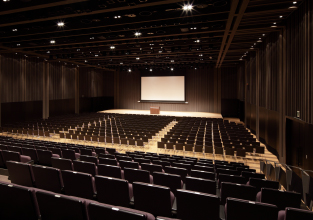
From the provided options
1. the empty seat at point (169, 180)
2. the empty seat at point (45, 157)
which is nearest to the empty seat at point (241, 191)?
the empty seat at point (169, 180)

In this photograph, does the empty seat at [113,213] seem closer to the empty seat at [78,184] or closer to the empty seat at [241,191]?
the empty seat at [78,184]

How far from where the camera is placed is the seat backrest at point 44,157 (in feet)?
19.2

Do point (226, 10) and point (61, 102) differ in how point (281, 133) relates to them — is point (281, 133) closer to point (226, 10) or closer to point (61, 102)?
point (226, 10)

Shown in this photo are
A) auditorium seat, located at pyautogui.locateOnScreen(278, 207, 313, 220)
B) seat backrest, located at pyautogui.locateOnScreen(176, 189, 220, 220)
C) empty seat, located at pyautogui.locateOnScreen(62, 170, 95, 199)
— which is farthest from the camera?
empty seat, located at pyautogui.locateOnScreen(62, 170, 95, 199)

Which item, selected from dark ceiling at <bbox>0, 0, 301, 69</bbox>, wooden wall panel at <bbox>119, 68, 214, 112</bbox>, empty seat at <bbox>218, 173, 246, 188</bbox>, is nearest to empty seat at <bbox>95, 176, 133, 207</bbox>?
empty seat at <bbox>218, 173, 246, 188</bbox>

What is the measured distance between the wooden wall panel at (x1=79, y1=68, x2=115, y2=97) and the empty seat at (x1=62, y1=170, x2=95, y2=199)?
76.7 ft

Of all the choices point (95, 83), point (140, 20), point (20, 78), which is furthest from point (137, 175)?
point (95, 83)

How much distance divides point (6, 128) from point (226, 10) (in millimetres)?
14380

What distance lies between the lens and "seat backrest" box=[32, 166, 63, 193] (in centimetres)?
356

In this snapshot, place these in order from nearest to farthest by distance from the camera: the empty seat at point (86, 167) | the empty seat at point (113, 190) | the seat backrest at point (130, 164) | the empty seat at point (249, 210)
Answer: the empty seat at point (249, 210) < the empty seat at point (113, 190) < the empty seat at point (86, 167) < the seat backrest at point (130, 164)

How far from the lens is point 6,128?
1288 cm

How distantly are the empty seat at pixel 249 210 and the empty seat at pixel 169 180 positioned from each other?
4.78ft

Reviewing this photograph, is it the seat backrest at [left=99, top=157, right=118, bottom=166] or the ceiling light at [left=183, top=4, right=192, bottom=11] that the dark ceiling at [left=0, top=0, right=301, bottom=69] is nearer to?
the ceiling light at [left=183, top=4, right=192, bottom=11]

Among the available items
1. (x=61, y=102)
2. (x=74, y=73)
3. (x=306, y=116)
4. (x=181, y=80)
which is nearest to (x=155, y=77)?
(x=181, y=80)
